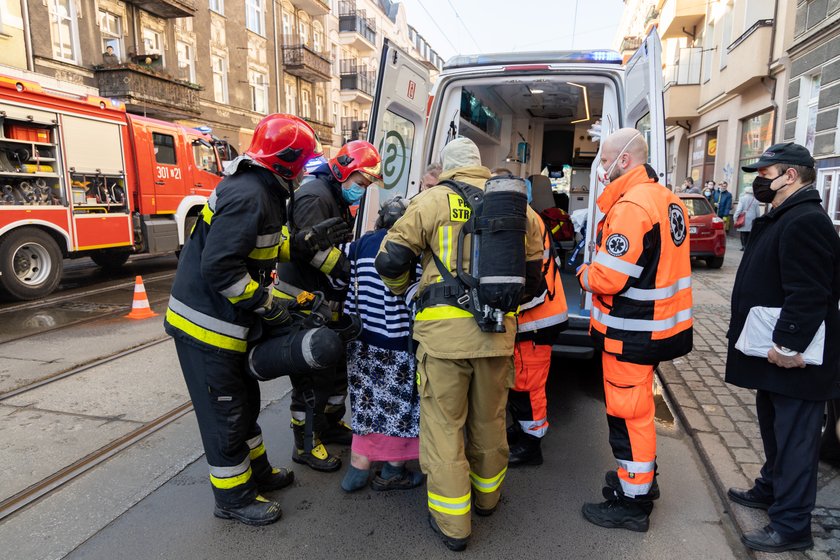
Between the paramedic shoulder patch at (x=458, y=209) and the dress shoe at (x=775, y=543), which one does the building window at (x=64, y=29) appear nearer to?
the paramedic shoulder patch at (x=458, y=209)

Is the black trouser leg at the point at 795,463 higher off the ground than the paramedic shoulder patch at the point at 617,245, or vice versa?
the paramedic shoulder patch at the point at 617,245

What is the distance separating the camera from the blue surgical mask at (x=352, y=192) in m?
3.40

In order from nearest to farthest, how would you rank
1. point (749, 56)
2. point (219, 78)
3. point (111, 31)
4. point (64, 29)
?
point (749, 56)
point (64, 29)
point (111, 31)
point (219, 78)

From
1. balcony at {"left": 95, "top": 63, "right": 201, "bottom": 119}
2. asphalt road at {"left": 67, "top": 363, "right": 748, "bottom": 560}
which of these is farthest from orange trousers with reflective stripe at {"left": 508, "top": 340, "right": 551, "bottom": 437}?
balcony at {"left": 95, "top": 63, "right": 201, "bottom": 119}

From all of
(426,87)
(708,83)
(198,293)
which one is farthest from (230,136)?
(198,293)

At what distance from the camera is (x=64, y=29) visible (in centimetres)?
1534

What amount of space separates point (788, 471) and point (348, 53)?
35817mm

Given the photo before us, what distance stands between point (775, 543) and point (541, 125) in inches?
322

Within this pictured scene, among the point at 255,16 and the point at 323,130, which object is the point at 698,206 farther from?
the point at 323,130

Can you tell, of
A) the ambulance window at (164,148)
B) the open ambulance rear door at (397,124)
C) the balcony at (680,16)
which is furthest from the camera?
the balcony at (680,16)

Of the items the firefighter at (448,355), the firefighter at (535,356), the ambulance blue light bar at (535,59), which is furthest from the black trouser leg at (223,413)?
the ambulance blue light bar at (535,59)

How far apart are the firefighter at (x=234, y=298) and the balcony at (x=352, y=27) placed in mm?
33588

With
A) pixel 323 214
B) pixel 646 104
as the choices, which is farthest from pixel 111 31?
pixel 646 104

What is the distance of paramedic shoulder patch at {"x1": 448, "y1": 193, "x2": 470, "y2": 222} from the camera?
254 cm
